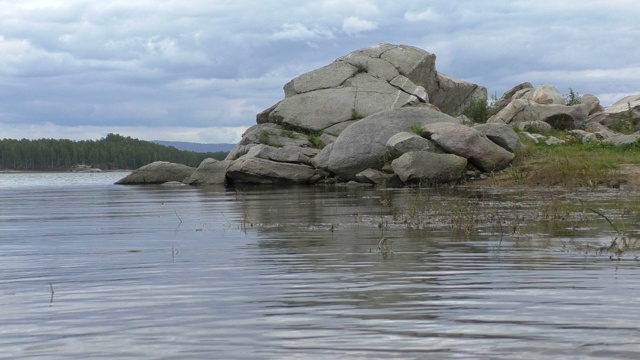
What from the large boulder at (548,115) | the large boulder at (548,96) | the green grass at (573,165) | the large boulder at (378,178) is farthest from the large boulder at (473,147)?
the large boulder at (548,96)

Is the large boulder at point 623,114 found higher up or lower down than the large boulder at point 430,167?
higher up

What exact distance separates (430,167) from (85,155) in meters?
108

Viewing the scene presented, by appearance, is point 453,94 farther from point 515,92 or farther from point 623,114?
point 623,114

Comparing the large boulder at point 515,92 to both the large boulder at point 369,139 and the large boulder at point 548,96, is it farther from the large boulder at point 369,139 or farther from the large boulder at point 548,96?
the large boulder at point 369,139

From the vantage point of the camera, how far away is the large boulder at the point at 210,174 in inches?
1489

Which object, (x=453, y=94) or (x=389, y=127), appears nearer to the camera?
(x=389, y=127)

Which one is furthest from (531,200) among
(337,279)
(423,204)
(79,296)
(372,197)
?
(79,296)

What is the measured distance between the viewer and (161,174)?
42531 mm

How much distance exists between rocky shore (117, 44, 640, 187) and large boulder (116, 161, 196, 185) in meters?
0.06

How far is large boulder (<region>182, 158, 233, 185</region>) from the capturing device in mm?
37812

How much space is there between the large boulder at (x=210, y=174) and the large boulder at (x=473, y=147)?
452 inches

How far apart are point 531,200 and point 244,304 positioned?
13.5m

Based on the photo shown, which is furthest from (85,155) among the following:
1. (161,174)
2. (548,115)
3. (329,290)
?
(329,290)

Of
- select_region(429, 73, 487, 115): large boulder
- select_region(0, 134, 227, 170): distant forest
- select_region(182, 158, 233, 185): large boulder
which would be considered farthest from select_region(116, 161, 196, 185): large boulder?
select_region(0, 134, 227, 170): distant forest
